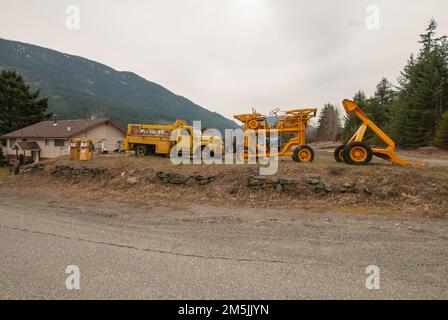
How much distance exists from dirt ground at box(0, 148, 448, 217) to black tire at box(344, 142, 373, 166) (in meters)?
0.41

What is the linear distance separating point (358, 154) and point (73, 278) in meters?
11.6

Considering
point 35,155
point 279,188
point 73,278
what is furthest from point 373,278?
point 35,155

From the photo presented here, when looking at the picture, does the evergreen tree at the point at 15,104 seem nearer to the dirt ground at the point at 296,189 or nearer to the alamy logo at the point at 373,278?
the dirt ground at the point at 296,189

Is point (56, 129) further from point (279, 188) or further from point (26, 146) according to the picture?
point (279, 188)

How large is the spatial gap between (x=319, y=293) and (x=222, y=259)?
5.75ft

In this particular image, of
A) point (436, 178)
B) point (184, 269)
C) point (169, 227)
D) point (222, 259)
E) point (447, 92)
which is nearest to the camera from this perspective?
point (184, 269)

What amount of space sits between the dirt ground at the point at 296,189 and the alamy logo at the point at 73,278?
5760 millimetres

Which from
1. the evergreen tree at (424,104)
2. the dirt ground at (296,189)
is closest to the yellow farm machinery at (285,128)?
the dirt ground at (296,189)

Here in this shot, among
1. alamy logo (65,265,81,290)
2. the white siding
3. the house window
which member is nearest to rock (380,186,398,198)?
alamy logo (65,265,81,290)

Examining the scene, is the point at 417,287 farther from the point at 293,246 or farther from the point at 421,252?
the point at 293,246

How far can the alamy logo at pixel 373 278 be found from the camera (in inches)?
145

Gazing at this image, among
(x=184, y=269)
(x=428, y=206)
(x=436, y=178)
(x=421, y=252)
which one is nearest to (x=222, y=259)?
(x=184, y=269)

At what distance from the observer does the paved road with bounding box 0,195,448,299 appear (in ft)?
11.8
